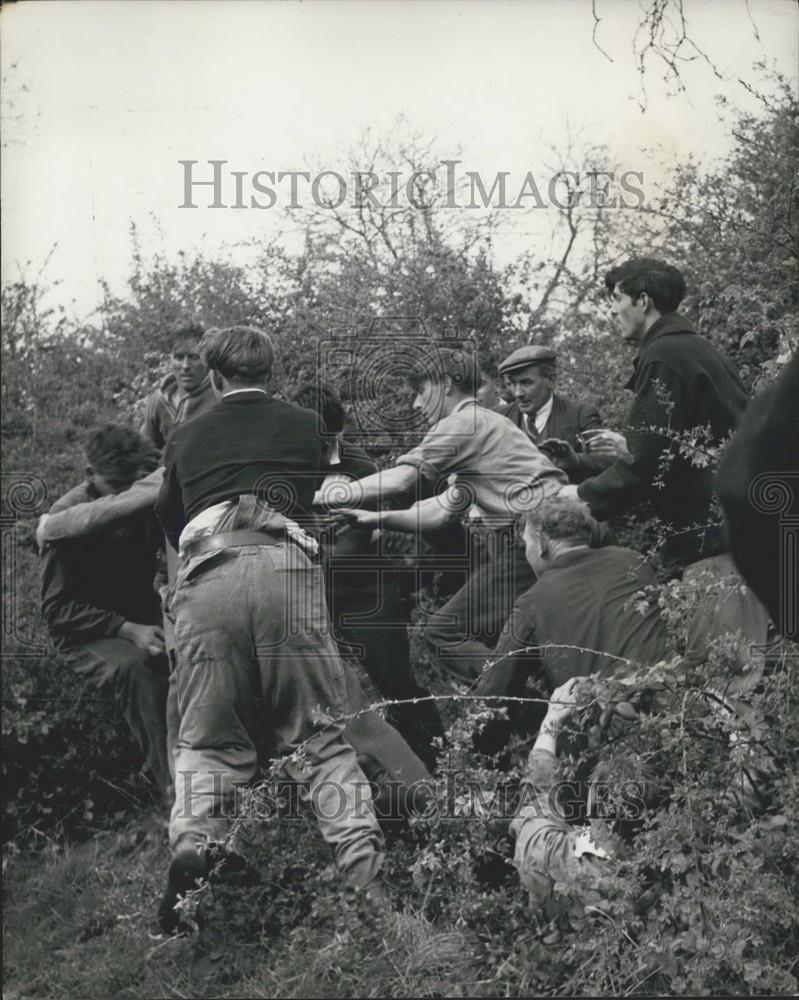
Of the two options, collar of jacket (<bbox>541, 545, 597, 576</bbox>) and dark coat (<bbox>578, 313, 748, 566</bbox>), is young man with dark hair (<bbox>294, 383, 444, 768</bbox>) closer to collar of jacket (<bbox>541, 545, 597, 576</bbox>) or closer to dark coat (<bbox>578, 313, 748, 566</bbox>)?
collar of jacket (<bbox>541, 545, 597, 576</bbox>)

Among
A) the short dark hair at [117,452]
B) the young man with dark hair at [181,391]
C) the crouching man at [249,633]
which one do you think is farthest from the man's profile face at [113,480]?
the crouching man at [249,633]

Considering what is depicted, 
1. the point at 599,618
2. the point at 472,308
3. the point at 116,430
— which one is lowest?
the point at 599,618

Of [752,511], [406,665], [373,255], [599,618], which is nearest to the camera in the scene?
[752,511]

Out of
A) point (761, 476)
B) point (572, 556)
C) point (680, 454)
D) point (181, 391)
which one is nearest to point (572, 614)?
point (572, 556)

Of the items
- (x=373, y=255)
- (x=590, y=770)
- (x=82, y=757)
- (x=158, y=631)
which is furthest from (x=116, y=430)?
(x=590, y=770)

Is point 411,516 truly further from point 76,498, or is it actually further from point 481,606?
point 76,498

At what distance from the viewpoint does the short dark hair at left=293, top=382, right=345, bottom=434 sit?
20.0 ft

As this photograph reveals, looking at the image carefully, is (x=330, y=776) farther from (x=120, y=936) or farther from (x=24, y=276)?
(x=24, y=276)

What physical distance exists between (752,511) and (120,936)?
Answer: 3.81 m

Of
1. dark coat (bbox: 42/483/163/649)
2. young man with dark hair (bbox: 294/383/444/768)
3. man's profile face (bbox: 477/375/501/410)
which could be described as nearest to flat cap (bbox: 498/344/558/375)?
man's profile face (bbox: 477/375/501/410)

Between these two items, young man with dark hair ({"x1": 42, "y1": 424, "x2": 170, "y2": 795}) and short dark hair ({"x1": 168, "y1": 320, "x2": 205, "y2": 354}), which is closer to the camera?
young man with dark hair ({"x1": 42, "y1": 424, "x2": 170, "y2": 795})

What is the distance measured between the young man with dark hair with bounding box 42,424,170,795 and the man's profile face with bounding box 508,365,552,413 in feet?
5.59

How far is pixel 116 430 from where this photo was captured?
243 inches

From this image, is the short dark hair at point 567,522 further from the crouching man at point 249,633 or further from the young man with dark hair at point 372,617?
the young man with dark hair at point 372,617
